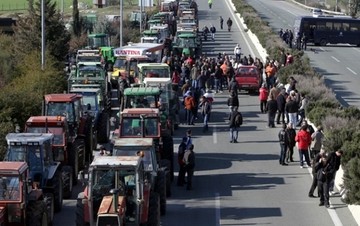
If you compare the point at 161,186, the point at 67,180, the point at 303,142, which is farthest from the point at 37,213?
the point at 303,142

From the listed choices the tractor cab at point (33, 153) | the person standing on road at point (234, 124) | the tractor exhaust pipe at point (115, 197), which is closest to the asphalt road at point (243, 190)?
the person standing on road at point (234, 124)

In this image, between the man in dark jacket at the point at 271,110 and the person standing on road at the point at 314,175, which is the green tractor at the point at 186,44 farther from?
the person standing on road at the point at 314,175

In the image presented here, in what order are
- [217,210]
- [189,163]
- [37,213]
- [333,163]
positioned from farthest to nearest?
1. [189,163]
2. [333,163]
3. [217,210]
4. [37,213]

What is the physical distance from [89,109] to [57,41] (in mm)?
23144

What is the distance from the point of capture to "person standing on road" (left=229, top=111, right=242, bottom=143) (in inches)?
1344

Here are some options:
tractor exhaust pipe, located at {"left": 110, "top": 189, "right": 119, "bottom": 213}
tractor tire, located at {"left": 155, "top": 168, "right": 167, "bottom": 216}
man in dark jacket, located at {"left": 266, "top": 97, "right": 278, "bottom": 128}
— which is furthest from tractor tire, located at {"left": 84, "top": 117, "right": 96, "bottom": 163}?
tractor exhaust pipe, located at {"left": 110, "top": 189, "right": 119, "bottom": 213}

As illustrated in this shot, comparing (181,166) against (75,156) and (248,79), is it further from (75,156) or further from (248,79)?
(248,79)

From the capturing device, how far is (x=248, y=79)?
47281mm

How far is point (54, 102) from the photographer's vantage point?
2936 centimetres

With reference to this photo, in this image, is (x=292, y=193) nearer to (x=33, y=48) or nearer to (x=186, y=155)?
(x=186, y=155)

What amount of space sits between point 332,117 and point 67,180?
11.1 m

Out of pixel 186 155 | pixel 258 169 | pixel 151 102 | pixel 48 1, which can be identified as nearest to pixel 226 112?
pixel 151 102

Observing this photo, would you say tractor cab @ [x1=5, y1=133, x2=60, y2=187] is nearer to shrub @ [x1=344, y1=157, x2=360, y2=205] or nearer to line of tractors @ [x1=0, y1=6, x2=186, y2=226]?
line of tractors @ [x1=0, y1=6, x2=186, y2=226]

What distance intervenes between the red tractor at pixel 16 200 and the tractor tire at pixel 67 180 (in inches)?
170
